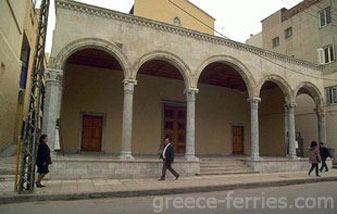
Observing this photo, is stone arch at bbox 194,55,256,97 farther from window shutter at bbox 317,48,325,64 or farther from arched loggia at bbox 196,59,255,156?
window shutter at bbox 317,48,325,64

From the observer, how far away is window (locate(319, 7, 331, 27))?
2006 cm

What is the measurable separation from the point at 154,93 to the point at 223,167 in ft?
19.9

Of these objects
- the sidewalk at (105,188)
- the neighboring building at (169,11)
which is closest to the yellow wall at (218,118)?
the neighboring building at (169,11)

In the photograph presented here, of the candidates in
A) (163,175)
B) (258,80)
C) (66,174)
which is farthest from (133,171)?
(258,80)

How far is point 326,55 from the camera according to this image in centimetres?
1977

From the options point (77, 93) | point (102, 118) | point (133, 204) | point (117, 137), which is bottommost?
point (133, 204)

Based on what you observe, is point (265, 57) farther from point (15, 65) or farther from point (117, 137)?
point (15, 65)

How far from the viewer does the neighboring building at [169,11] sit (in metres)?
20.8

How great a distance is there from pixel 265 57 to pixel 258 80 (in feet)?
4.76

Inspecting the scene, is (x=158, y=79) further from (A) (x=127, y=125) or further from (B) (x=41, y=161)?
(B) (x=41, y=161)

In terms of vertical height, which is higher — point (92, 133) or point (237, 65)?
point (237, 65)

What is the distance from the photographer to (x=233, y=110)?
19.7 metres

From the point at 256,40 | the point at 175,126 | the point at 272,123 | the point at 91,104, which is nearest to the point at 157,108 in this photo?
the point at 175,126

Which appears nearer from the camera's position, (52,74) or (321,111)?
(52,74)
